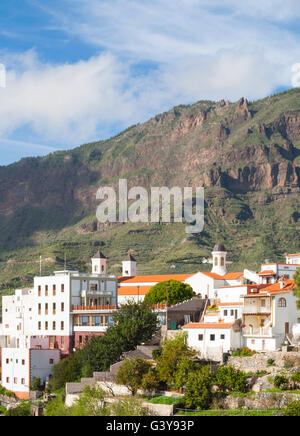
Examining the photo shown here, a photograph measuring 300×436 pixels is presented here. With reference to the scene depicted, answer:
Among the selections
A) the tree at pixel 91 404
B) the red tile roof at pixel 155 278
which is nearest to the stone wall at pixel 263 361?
the tree at pixel 91 404

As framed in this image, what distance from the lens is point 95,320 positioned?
277ft

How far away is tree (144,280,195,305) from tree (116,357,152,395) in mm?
23382

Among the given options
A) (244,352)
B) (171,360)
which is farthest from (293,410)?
(244,352)

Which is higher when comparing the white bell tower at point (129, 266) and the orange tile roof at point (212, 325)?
the white bell tower at point (129, 266)

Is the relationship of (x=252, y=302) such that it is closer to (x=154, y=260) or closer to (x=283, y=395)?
(x=283, y=395)

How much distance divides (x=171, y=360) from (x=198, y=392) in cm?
652

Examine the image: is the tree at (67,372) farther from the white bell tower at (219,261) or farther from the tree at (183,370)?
the white bell tower at (219,261)

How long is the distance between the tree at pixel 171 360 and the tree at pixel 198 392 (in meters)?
3.36

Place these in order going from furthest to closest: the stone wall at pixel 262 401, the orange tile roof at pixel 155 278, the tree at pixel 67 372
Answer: the orange tile roof at pixel 155 278 < the tree at pixel 67 372 < the stone wall at pixel 262 401

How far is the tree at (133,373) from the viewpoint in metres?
63.3

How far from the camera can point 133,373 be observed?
210ft

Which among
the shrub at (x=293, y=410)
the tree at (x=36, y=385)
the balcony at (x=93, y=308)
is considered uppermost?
the balcony at (x=93, y=308)

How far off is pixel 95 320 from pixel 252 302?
21143mm
